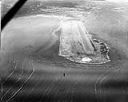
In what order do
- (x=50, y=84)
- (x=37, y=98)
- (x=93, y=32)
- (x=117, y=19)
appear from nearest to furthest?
(x=37, y=98), (x=50, y=84), (x=93, y=32), (x=117, y=19)

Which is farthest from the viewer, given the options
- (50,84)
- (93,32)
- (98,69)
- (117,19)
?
(117,19)

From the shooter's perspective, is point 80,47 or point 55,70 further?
point 80,47

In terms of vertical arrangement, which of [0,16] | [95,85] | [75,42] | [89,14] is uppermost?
[0,16]

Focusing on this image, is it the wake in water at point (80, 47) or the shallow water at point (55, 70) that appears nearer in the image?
the shallow water at point (55, 70)

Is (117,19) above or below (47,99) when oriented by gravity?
above

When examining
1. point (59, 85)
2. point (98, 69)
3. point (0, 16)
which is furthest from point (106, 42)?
point (0, 16)

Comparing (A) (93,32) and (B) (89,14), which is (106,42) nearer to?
(A) (93,32)

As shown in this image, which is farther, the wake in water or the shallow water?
the wake in water

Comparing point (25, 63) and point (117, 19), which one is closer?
point (25, 63)
